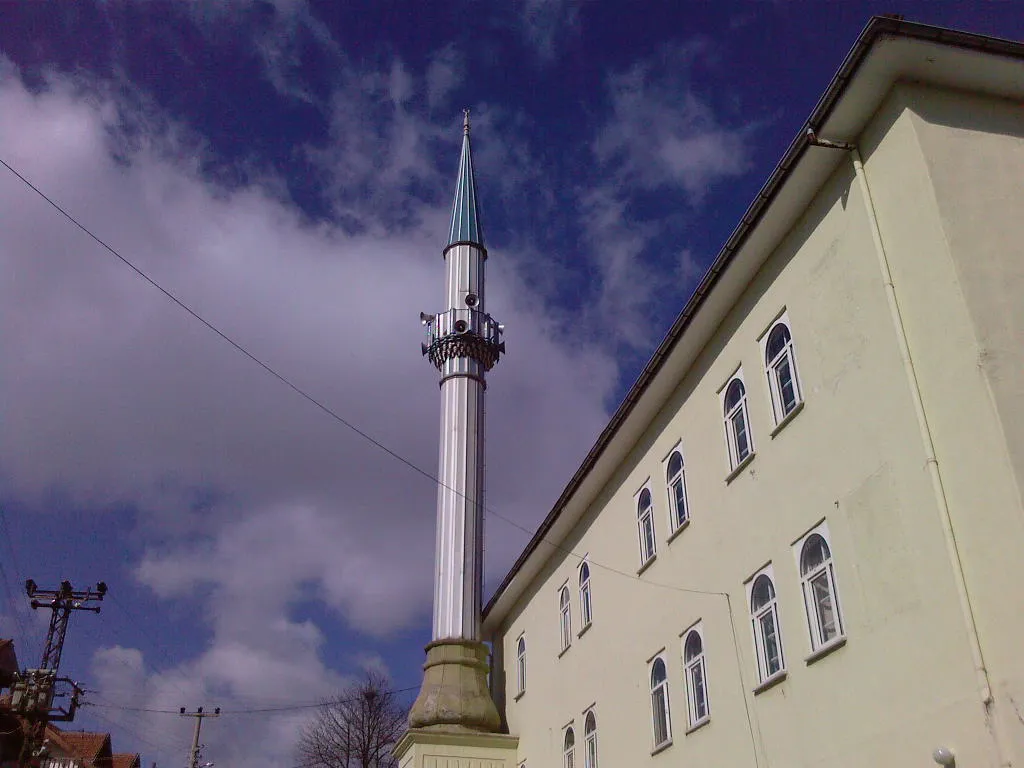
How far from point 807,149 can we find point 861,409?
10.3 feet

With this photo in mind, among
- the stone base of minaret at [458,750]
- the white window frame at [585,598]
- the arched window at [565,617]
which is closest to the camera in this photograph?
the white window frame at [585,598]

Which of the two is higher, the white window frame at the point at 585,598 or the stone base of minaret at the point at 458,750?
the white window frame at the point at 585,598

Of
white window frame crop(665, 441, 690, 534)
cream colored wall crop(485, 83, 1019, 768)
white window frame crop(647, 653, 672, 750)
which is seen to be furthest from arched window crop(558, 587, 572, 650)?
white window frame crop(665, 441, 690, 534)

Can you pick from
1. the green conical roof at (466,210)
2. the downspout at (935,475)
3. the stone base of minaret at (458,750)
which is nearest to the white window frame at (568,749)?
the stone base of minaret at (458,750)

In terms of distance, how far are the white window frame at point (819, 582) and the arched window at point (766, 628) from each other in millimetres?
728

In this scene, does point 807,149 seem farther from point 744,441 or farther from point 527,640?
point 527,640

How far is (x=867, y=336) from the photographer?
1043cm

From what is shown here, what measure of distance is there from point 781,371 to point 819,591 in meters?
2.92

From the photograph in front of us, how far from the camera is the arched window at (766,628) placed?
11812 mm

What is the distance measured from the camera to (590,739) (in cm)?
1841

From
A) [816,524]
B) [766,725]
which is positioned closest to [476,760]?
[766,725]

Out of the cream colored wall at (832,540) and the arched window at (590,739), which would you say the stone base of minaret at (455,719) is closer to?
the arched window at (590,739)

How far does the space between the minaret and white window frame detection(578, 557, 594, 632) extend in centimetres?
548

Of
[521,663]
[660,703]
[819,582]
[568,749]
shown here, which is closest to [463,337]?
[521,663]
